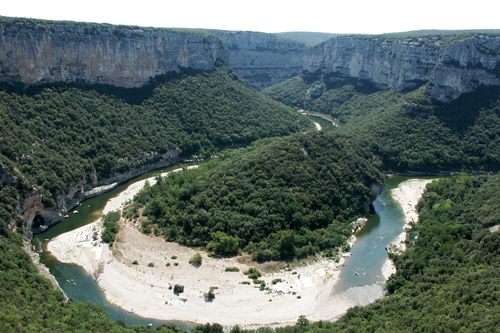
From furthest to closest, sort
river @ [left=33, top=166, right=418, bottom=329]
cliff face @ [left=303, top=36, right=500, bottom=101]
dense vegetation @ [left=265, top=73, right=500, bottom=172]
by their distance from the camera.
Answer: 1. cliff face @ [left=303, top=36, right=500, bottom=101]
2. dense vegetation @ [left=265, top=73, right=500, bottom=172]
3. river @ [left=33, top=166, right=418, bottom=329]

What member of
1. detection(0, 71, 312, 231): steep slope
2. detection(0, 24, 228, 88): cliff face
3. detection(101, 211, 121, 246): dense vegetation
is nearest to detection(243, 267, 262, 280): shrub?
detection(101, 211, 121, 246): dense vegetation

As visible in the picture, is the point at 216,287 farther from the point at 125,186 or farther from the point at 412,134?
the point at 412,134

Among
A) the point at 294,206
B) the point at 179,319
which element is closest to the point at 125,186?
the point at 294,206

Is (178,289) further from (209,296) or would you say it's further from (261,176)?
(261,176)

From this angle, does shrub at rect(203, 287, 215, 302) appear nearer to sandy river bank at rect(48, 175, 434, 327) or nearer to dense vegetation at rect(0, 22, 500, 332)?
dense vegetation at rect(0, 22, 500, 332)

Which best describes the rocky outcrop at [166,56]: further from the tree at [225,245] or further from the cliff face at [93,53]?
the tree at [225,245]

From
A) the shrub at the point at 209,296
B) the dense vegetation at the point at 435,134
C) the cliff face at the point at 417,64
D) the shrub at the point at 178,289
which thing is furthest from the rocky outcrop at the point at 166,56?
the shrub at the point at 209,296
